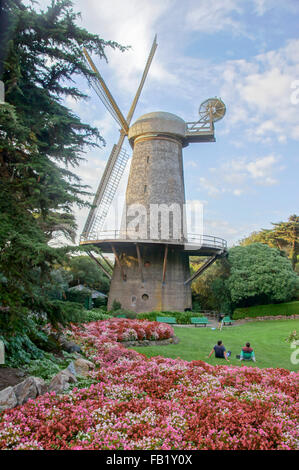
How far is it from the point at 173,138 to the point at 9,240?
67.4 feet

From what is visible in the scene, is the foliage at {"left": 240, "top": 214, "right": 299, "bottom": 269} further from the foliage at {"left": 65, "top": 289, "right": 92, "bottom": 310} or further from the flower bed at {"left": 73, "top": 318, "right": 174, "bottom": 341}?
the flower bed at {"left": 73, "top": 318, "right": 174, "bottom": 341}

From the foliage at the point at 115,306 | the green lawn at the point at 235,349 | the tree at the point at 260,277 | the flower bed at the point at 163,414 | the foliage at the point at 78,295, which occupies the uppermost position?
the tree at the point at 260,277

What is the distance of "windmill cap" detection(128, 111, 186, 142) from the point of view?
2406 cm

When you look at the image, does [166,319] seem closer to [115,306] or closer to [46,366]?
[115,306]

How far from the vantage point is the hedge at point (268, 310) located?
2528 cm

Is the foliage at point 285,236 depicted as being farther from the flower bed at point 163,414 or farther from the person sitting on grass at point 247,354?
the flower bed at point 163,414

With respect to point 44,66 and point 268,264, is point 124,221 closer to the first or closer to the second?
point 268,264

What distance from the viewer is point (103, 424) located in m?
4.32

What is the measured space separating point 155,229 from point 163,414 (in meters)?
17.9

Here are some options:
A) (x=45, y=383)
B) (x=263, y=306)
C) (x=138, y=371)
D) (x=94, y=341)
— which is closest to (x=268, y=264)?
(x=263, y=306)

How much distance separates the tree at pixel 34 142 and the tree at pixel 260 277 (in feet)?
67.7

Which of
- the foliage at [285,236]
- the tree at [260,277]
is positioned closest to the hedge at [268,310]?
the tree at [260,277]

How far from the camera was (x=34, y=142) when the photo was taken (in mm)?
7090

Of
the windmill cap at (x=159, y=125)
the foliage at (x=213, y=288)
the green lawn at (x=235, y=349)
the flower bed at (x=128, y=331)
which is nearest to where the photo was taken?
the green lawn at (x=235, y=349)
